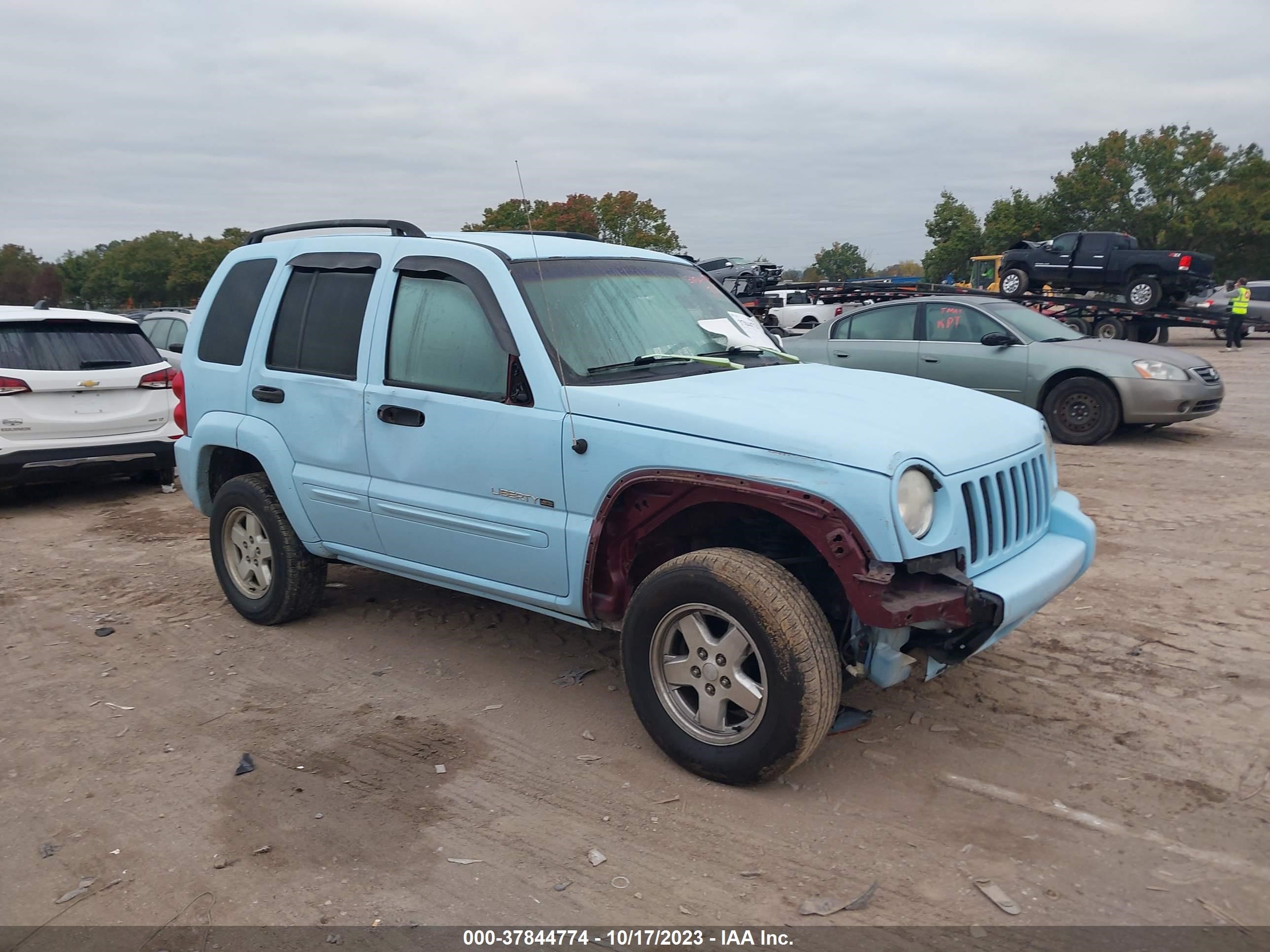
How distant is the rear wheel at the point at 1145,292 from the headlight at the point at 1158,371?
42.5ft

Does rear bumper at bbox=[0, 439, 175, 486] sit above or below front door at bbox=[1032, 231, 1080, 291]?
below

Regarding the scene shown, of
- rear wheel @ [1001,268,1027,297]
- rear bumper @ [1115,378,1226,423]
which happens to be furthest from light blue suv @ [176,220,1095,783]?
rear wheel @ [1001,268,1027,297]

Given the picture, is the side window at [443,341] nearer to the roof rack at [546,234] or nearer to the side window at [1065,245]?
the roof rack at [546,234]

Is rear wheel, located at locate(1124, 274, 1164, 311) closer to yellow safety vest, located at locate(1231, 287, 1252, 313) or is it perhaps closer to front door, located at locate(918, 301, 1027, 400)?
yellow safety vest, located at locate(1231, 287, 1252, 313)

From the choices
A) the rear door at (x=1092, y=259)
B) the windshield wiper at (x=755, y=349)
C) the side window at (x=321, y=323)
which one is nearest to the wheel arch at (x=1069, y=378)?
the windshield wiper at (x=755, y=349)

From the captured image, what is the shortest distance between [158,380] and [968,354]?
8181 mm

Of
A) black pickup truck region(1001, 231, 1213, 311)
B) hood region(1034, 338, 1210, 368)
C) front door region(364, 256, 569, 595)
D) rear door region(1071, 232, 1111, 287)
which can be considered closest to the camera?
front door region(364, 256, 569, 595)

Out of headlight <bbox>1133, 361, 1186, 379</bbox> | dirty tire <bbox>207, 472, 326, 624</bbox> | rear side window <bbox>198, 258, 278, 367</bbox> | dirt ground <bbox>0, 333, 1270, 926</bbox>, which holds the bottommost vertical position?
dirt ground <bbox>0, 333, 1270, 926</bbox>

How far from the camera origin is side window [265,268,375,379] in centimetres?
469

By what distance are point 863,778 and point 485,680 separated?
186 cm

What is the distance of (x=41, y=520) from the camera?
8.41 meters

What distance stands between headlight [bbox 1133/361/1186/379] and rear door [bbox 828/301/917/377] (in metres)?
2.23

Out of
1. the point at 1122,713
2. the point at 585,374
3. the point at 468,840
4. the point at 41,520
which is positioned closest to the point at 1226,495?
the point at 1122,713

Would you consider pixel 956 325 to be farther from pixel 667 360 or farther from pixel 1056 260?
pixel 1056 260
